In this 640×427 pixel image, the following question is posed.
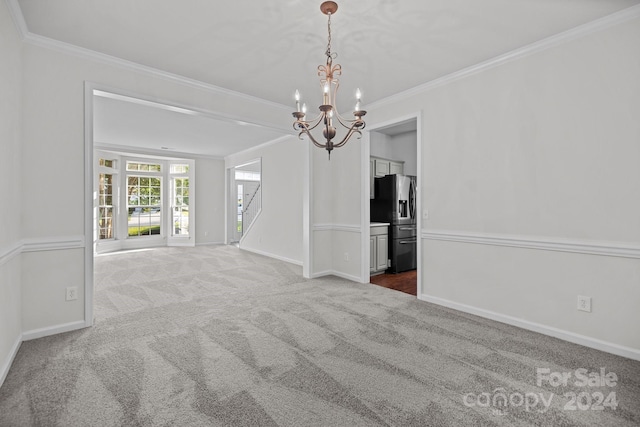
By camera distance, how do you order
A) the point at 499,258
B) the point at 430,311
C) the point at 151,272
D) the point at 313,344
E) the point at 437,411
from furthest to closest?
the point at 151,272 → the point at 430,311 → the point at 499,258 → the point at 313,344 → the point at 437,411

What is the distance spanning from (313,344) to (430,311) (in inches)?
59.1

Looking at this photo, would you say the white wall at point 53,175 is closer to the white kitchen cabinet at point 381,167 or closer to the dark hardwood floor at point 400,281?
the dark hardwood floor at point 400,281

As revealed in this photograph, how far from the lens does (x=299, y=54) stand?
9.61ft

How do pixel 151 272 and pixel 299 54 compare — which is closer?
pixel 299 54

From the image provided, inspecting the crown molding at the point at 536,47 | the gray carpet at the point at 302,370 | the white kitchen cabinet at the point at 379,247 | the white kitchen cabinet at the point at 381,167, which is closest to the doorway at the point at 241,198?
the white kitchen cabinet at the point at 381,167

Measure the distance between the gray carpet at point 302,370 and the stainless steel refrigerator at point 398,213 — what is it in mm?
1700

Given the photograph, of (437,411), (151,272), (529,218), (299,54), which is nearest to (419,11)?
(299,54)

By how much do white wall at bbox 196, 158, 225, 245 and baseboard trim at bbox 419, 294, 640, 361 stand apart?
7036 millimetres

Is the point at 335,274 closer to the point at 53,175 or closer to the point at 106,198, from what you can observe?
the point at 53,175

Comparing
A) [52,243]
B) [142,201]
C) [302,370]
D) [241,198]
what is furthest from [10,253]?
[241,198]

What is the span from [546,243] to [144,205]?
8.73 m

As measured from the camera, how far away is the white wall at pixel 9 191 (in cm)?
200

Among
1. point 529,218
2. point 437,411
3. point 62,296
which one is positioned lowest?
→ point 437,411

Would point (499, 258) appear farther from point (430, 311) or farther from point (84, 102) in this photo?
point (84, 102)
